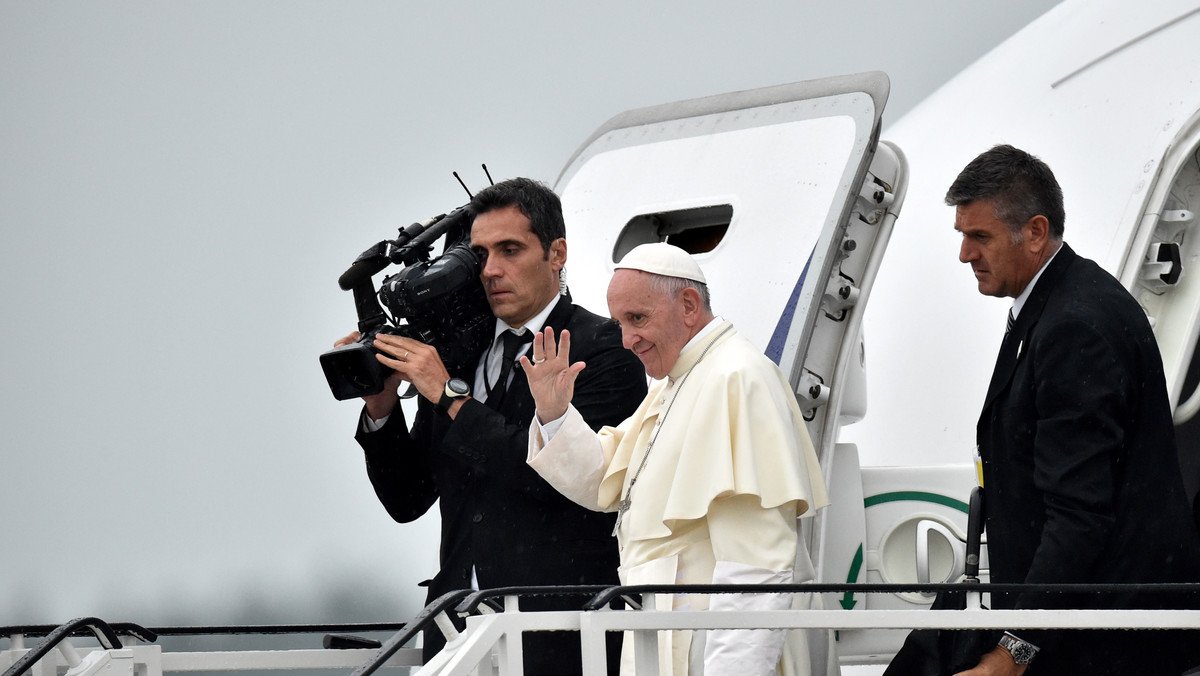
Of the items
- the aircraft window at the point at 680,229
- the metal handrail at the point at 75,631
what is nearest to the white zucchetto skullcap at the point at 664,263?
the metal handrail at the point at 75,631

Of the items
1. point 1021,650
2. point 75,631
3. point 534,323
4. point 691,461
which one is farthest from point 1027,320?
point 75,631

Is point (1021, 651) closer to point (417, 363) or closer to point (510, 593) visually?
point (510, 593)

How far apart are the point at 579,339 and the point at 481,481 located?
1.64 feet

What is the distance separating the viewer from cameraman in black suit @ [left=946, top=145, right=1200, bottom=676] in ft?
10.8

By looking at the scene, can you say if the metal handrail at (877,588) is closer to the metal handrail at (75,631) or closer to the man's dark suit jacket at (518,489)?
the man's dark suit jacket at (518,489)

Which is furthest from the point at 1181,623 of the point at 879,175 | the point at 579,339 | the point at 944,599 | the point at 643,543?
the point at 879,175

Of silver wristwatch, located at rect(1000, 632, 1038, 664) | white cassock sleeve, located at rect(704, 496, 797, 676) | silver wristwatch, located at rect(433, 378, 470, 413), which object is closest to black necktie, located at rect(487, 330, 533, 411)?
silver wristwatch, located at rect(433, 378, 470, 413)

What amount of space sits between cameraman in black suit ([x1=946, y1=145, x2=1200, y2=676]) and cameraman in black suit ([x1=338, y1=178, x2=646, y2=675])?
1109mm

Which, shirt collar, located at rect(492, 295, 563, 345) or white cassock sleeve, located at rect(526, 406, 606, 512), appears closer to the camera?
white cassock sleeve, located at rect(526, 406, 606, 512)

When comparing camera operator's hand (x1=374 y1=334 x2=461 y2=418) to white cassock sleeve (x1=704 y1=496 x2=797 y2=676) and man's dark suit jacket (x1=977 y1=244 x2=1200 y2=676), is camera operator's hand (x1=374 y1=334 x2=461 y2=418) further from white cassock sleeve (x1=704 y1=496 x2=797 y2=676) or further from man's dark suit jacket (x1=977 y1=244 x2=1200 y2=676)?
man's dark suit jacket (x1=977 y1=244 x2=1200 y2=676)

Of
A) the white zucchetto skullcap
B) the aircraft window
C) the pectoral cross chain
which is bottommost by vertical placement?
the pectoral cross chain

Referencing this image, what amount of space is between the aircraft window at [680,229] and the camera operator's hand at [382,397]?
170 cm

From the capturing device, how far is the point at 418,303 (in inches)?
157

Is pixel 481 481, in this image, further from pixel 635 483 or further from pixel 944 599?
pixel 944 599
